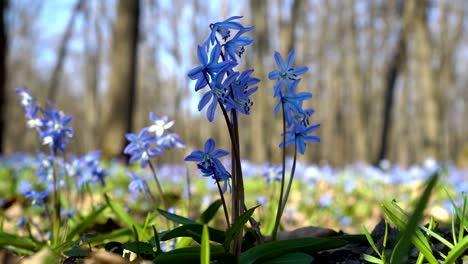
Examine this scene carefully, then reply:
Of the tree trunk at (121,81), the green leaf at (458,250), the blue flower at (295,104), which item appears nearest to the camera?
the green leaf at (458,250)

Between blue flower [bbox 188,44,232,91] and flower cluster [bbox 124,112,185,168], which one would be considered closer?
blue flower [bbox 188,44,232,91]

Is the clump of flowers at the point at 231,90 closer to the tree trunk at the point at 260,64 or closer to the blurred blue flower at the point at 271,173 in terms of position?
the blurred blue flower at the point at 271,173

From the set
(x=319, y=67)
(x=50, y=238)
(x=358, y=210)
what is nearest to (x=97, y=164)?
(x=50, y=238)

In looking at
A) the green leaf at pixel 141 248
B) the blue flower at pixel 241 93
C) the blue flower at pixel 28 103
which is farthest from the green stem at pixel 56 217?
the blue flower at pixel 241 93

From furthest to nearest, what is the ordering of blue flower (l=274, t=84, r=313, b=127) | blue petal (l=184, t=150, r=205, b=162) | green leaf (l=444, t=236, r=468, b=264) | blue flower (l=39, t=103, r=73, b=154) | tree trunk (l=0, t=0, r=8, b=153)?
tree trunk (l=0, t=0, r=8, b=153) → blue flower (l=39, t=103, r=73, b=154) → blue flower (l=274, t=84, r=313, b=127) → blue petal (l=184, t=150, r=205, b=162) → green leaf (l=444, t=236, r=468, b=264)

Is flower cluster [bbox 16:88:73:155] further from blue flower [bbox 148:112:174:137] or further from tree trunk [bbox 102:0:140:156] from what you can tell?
tree trunk [bbox 102:0:140:156]

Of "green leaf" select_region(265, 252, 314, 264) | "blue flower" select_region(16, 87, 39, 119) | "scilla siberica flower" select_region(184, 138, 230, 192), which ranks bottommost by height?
"green leaf" select_region(265, 252, 314, 264)

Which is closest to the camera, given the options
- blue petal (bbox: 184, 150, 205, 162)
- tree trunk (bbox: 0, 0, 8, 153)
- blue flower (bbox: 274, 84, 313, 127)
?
blue petal (bbox: 184, 150, 205, 162)

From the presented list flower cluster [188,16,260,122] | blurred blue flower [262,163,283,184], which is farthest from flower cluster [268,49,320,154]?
blurred blue flower [262,163,283,184]
